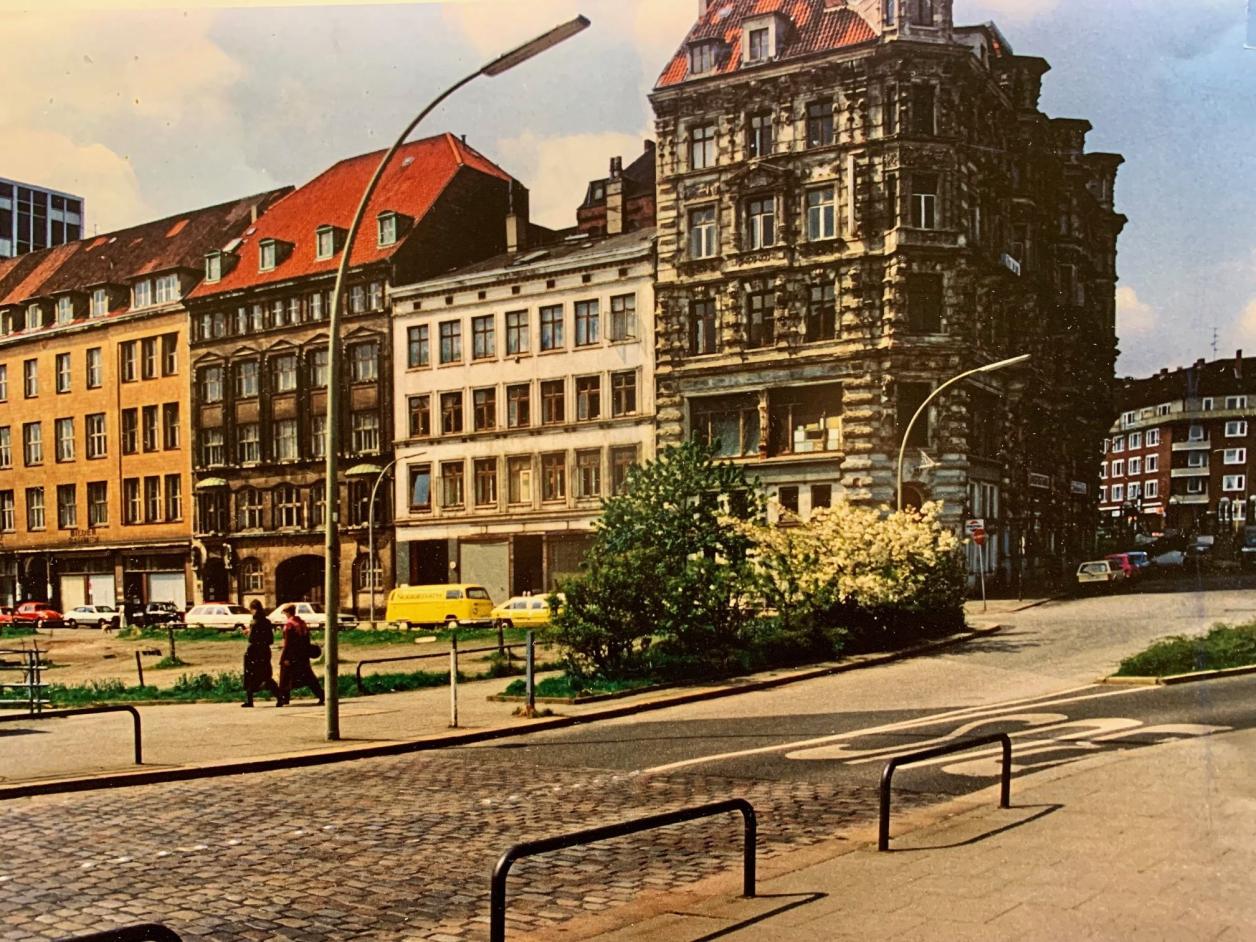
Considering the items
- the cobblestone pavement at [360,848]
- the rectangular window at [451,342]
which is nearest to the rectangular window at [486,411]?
the rectangular window at [451,342]

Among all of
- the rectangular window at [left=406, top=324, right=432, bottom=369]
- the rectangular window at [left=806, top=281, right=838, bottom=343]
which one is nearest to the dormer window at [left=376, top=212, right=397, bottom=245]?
the rectangular window at [left=406, top=324, right=432, bottom=369]

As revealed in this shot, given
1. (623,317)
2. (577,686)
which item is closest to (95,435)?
(623,317)

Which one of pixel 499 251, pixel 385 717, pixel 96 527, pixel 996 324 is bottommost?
pixel 385 717

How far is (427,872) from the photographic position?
8500mm

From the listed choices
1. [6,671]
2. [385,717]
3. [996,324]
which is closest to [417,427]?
[385,717]

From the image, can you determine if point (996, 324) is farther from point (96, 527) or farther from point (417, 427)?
point (96, 527)

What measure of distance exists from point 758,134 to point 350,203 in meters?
5.27

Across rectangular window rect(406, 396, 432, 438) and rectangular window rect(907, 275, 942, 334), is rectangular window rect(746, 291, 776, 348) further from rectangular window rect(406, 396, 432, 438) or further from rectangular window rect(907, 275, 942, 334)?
rectangular window rect(406, 396, 432, 438)

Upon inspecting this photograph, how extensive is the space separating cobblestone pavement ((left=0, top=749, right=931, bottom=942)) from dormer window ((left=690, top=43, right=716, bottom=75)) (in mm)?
7535

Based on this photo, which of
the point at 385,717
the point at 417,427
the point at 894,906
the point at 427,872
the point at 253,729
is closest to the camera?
the point at 894,906

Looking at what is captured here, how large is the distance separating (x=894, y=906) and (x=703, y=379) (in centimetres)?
1201

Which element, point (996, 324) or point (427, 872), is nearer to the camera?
point (427, 872)

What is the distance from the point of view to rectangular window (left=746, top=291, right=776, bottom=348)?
1759cm

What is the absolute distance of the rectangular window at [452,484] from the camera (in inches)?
724
